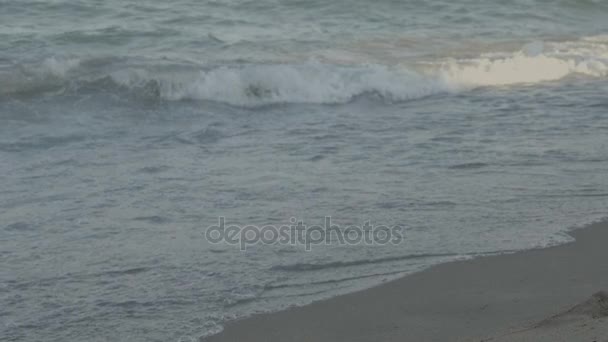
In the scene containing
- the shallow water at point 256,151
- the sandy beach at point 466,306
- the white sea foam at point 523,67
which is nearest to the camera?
the sandy beach at point 466,306

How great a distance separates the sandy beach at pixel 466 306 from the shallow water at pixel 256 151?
0.14 m

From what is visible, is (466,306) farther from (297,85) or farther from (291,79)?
(291,79)

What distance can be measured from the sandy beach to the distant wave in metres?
5.16

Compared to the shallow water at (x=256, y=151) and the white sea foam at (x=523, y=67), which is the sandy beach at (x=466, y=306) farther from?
the white sea foam at (x=523, y=67)

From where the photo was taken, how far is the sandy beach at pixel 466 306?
398 centimetres

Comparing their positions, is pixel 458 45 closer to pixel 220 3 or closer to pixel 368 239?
pixel 220 3

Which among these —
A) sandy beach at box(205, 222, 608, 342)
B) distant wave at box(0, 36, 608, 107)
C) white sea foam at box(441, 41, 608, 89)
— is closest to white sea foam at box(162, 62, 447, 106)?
distant wave at box(0, 36, 608, 107)

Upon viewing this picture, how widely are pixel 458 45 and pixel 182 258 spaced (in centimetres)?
865

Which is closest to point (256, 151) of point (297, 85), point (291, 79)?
point (297, 85)

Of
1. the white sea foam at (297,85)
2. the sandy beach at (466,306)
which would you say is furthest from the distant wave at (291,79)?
the sandy beach at (466,306)

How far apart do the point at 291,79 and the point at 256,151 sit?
3053mm

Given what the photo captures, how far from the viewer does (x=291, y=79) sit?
10.4 metres

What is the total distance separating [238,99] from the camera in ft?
32.1

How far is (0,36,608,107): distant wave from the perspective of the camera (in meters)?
9.94
